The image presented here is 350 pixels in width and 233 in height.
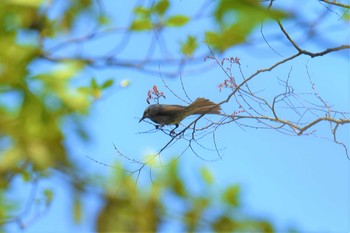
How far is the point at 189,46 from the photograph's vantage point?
1.13 m

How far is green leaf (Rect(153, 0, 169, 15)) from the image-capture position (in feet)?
3.31

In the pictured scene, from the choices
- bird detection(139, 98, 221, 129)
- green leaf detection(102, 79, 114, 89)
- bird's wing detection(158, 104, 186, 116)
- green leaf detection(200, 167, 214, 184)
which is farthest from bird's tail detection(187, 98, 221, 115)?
green leaf detection(200, 167, 214, 184)

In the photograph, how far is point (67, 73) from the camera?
2.58ft

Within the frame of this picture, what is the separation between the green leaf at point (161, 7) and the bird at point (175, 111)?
3151 millimetres

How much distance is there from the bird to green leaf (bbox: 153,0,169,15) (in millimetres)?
3151

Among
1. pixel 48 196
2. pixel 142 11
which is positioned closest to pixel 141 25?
pixel 142 11

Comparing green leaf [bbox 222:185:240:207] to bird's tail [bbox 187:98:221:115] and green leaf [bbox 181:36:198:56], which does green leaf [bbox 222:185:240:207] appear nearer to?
green leaf [bbox 181:36:198:56]

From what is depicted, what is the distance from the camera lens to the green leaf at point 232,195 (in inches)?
33.1

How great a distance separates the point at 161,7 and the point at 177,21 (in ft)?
0.17

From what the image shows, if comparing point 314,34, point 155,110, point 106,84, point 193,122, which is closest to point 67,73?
point 106,84

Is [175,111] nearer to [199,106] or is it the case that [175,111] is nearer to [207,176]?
[199,106]

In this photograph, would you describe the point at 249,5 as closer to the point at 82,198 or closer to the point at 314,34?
the point at 314,34

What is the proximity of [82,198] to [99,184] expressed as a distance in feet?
0.13

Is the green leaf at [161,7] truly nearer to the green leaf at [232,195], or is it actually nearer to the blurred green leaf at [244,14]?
the blurred green leaf at [244,14]
